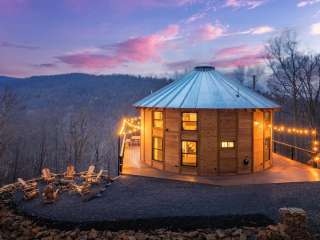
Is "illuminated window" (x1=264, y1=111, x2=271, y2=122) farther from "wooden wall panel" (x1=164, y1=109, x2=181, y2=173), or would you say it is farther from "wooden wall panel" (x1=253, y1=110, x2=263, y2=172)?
"wooden wall panel" (x1=164, y1=109, x2=181, y2=173)

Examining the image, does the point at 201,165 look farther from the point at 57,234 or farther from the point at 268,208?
the point at 57,234

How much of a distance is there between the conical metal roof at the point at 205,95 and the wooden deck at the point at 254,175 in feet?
11.2

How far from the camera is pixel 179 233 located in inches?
358

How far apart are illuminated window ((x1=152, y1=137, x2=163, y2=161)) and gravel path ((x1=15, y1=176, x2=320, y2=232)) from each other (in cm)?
242

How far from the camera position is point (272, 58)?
2881cm

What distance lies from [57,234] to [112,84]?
293 feet

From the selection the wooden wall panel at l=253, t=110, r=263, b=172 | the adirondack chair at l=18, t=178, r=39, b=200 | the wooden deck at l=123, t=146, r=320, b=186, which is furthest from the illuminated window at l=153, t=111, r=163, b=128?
the adirondack chair at l=18, t=178, r=39, b=200

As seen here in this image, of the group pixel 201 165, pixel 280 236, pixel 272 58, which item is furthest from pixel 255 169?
pixel 272 58

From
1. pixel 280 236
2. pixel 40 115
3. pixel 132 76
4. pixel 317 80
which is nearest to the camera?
pixel 280 236

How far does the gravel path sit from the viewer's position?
33.2ft

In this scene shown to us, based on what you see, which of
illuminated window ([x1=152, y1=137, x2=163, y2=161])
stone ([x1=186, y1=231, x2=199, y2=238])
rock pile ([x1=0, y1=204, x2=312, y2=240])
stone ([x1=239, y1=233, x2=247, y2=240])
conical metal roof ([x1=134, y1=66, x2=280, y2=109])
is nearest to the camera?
rock pile ([x1=0, y1=204, x2=312, y2=240])

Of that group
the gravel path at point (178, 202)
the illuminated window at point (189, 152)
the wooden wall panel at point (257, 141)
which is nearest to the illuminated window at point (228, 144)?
the wooden wall panel at point (257, 141)

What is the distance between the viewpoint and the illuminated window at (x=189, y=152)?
1481 centimetres

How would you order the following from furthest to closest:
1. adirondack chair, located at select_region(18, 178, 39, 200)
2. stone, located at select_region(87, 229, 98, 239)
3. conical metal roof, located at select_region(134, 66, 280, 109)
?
1. conical metal roof, located at select_region(134, 66, 280, 109)
2. adirondack chair, located at select_region(18, 178, 39, 200)
3. stone, located at select_region(87, 229, 98, 239)
